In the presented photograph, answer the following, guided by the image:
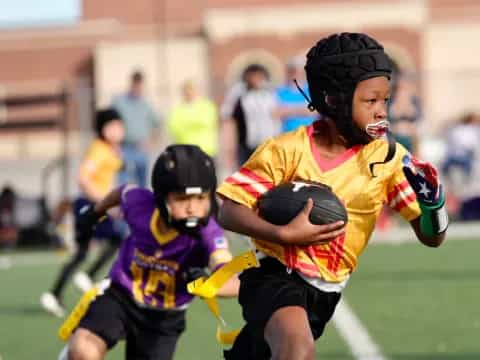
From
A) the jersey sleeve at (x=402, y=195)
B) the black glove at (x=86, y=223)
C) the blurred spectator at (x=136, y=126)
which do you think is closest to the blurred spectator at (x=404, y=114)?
the blurred spectator at (x=136, y=126)

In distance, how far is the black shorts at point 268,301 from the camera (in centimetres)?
473

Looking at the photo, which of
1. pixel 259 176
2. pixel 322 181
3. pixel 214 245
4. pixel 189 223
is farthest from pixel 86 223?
pixel 322 181

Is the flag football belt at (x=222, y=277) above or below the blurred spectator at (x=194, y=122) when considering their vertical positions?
above

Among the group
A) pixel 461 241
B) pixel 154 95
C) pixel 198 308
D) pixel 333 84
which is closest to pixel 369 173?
pixel 333 84

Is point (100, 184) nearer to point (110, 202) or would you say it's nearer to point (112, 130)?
point (112, 130)

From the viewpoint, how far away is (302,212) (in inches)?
181

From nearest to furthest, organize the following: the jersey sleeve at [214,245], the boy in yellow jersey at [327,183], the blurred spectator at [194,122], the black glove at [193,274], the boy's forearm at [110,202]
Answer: the boy in yellow jersey at [327,183], the black glove at [193,274], the jersey sleeve at [214,245], the boy's forearm at [110,202], the blurred spectator at [194,122]

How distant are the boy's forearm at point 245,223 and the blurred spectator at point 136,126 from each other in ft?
31.5

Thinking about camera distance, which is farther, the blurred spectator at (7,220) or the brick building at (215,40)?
the brick building at (215,40)

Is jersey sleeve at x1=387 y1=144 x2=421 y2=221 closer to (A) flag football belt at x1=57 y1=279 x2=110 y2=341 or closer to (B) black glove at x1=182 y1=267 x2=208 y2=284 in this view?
(B) black glove at x1=182 y1=267 x2=208 y2=284

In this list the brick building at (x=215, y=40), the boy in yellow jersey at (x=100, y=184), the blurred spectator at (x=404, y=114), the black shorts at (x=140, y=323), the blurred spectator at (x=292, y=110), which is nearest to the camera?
the black shorts at (x=140, y=323)

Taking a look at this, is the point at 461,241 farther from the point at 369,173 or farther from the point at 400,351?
the point at 369,173

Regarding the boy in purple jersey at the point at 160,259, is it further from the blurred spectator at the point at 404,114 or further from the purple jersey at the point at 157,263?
the blurred spectator at the point at 404,114

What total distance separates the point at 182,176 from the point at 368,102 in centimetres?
135
